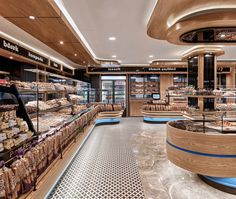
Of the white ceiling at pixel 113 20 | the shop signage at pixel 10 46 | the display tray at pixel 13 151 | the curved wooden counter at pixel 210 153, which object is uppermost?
the white ceiling at pixel 113 20

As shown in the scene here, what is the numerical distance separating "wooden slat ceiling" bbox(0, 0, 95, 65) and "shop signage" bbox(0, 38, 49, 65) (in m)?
0.78

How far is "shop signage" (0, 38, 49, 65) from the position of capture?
4.45 metres

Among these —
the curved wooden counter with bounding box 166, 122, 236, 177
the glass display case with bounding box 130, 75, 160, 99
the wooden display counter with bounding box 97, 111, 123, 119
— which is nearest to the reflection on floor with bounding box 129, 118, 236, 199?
the curved wooden counter with bounding box 166, 122, 236, 177

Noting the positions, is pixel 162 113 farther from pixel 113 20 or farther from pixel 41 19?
pixel 41 19

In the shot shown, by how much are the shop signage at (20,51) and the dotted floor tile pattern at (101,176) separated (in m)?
3.16

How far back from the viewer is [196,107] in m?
6.84

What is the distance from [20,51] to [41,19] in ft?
7.23

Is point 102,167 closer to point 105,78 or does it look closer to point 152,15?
point 152,15

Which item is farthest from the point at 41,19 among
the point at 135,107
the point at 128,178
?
the point at 135,107

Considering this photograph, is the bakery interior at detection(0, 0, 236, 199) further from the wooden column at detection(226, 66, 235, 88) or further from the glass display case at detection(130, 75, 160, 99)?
the wooden column at detection(226, 66, 235, 88)

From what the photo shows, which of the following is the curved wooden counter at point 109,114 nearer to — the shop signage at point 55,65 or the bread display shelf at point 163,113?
the bread display shelf at point 163,113

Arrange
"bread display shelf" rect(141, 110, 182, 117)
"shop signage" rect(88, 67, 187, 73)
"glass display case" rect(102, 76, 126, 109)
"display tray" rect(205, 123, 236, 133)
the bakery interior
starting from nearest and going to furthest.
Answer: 1. the bakery interior
2. "display tray" rect(205, 123, 236, 133)
3. "bread display shelf" rect(141, 110, 182, 117)
4. "shop signage" rect(88, 67, 187, 73)
5. "glass display case" rect(102, 76, 126, 109)

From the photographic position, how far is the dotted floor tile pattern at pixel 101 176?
277 centimetres

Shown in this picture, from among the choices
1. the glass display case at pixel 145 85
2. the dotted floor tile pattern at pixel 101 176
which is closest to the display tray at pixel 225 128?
the dotted floor tile pattern at pixel 101 176
